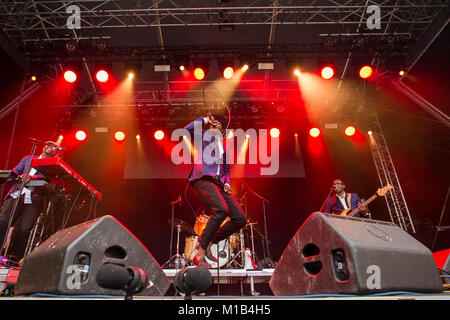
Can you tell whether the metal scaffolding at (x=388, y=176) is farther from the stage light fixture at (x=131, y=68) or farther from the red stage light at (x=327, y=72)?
the stage light fixture at (x=131, y=68)

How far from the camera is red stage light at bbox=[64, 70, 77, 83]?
713cm

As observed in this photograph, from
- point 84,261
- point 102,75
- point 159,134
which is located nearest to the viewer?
point 84,261

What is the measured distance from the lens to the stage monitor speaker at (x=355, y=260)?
1615 mm

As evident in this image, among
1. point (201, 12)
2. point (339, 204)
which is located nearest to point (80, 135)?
point (201, 12)

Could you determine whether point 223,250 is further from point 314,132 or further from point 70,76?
point 70,76

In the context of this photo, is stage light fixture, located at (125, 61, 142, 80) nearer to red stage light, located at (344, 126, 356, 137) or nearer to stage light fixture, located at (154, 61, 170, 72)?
stage light fixture, located at (154, 61, 170, 72)

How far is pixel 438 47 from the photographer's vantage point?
6.43m

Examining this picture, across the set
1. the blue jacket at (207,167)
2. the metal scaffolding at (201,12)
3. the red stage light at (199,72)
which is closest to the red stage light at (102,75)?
the metal scaffolding at (201,12)

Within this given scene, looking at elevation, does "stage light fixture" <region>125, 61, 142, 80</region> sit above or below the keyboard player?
above

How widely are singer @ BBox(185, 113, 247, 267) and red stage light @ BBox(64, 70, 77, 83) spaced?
496cm

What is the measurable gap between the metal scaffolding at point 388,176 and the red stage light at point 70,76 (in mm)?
8205

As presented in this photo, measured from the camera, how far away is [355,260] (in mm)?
1585

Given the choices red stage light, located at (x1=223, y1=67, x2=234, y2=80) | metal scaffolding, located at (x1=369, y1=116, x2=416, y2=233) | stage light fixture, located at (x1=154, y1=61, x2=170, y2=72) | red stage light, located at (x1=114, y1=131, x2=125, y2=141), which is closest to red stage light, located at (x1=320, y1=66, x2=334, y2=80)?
red stage light, located at (x1=223, y1=67, x2=234, y2=80)

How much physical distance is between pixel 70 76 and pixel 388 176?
8607 millimetres
